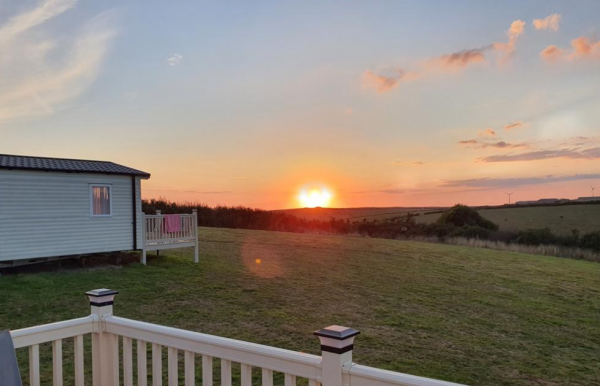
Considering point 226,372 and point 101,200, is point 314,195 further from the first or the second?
point 226,372

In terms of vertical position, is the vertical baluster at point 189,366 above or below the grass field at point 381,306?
above

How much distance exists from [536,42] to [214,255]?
39.6ft

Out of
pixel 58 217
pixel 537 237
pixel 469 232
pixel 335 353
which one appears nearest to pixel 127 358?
pixel 335 353

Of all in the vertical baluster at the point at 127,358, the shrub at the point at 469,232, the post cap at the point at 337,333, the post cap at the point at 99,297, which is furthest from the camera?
the shrub at the point at 469,232

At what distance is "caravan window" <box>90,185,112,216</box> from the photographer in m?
12.1

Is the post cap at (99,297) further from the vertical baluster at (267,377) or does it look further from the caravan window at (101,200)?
the caravan window at (101,200)

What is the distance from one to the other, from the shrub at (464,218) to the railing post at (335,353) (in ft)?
116

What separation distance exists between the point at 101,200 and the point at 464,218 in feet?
101

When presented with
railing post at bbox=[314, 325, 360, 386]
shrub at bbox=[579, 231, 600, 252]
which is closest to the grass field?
railing post at bbox=[314, 325, 360, 386]

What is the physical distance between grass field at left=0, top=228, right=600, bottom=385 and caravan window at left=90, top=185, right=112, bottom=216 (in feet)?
5.33

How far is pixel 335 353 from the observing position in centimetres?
186

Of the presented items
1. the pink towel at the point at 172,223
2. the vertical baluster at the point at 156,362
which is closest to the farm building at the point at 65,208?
the pink towel at the point at 172,223

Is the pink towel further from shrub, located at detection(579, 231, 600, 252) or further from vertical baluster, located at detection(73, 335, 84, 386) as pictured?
shrub, located at detection(579, 231, 600, 252)

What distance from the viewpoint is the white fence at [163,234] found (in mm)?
12617
